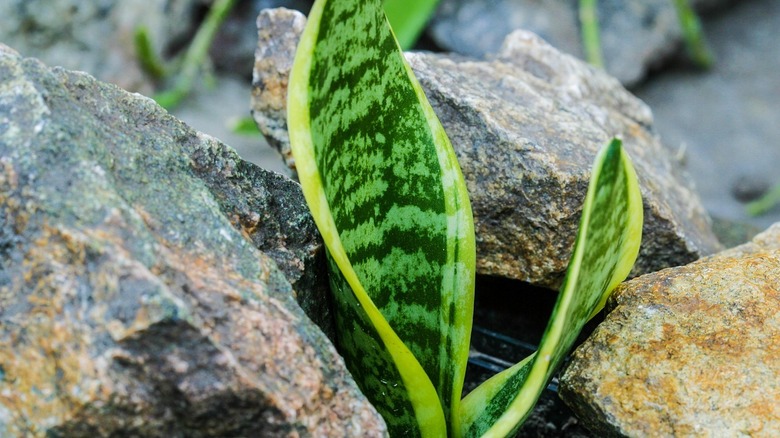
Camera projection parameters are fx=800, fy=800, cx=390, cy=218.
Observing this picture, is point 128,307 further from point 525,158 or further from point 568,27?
point 568,27

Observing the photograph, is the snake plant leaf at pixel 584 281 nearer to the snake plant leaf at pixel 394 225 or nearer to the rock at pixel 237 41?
the snake plant leaf at pixel 394 225

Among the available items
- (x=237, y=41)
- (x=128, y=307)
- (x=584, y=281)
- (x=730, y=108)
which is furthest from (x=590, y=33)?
(x=128, y=307)

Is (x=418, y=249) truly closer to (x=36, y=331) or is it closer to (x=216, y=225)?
(x=216, y=225)

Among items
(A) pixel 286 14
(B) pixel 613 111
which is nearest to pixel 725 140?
(B) pixel 613 111

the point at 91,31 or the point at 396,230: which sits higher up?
the point at 91,31

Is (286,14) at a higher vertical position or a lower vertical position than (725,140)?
lower

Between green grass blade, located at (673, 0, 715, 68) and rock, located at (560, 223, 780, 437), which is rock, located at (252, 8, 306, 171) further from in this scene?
green grass blade, located at (673, 0, 715, 68)

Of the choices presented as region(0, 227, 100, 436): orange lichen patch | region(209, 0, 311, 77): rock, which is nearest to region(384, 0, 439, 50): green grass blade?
region(209, 0, 311, 77): rock
